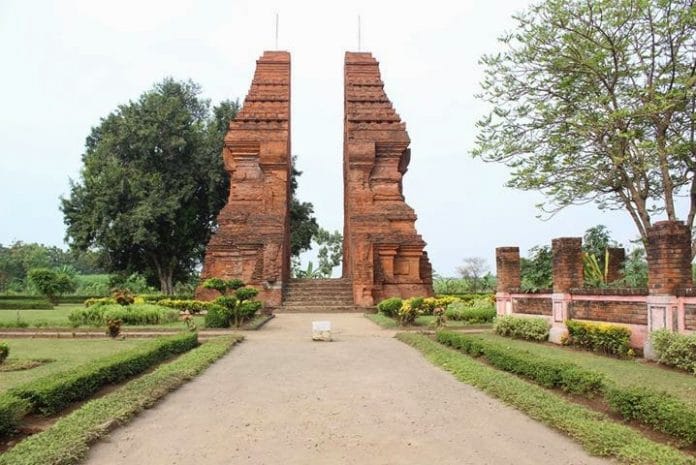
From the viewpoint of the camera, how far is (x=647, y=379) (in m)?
6.86

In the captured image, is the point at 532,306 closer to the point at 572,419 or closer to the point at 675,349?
the point at 675,349

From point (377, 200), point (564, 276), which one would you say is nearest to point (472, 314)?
point (564, 276)

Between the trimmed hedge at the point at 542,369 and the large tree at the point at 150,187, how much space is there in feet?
69.6

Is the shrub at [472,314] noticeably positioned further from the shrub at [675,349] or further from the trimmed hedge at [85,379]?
the trimmed hedge at [85,379]

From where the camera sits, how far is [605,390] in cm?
553

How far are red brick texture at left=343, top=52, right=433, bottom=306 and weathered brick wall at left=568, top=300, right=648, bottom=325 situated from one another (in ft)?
31.9

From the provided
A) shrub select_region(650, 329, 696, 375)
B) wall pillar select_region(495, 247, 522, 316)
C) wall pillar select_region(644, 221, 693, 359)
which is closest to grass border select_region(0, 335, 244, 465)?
shrub select_region(650, 329, 696, 375)

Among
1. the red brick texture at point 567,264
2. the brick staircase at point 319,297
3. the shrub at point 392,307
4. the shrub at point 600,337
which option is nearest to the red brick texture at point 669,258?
the shrub at point 600,337

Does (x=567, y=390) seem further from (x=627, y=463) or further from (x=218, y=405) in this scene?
(x=218, y=405)

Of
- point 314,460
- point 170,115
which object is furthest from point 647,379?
point 170,115

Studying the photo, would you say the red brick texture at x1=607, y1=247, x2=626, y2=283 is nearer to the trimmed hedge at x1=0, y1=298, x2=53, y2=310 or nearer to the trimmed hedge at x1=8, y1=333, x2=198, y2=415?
the trimmed hedge at x1=8, y1=333, x2=198, y2=415

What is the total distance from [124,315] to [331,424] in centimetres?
1027

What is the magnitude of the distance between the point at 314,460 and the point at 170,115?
27227 millimetres

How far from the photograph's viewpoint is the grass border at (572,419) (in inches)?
159
